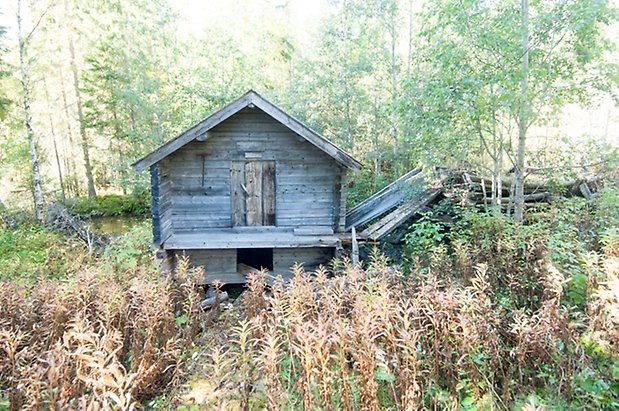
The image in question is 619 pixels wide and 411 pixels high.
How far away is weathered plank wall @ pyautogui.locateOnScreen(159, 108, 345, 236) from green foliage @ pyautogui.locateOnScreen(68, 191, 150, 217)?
1339cm

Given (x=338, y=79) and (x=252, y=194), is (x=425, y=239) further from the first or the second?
(x=338, y=79)

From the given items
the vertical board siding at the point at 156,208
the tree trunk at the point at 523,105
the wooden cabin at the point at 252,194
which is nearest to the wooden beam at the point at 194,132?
the vertical board siding at the point at 156,208

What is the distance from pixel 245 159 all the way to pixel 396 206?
4.95 m

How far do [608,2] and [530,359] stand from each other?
6.98 metres

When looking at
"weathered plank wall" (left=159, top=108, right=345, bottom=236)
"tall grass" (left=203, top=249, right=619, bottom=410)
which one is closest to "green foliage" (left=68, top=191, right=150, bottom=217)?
"weathered plank wall" (left=159, top=108, right=345, bottom=236)

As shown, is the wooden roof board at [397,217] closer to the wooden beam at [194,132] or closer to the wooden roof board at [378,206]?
the wooden roof board at [378,206]

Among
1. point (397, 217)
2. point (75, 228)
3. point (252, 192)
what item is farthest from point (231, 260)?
point (75, 228)

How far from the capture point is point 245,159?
9180mm

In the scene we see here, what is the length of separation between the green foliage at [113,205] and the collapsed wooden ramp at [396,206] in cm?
1524

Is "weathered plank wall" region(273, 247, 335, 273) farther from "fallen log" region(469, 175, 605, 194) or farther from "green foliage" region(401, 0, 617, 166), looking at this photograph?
"fallen log" region(469, 175, 605, 194)

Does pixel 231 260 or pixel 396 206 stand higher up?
pixel 396 206

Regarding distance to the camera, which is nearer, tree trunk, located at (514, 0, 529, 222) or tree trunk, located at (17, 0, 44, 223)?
tree trunk, located at (514, 0, 529, 222)

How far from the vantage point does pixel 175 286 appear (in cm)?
695

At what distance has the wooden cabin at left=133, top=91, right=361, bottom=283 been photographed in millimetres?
8977
